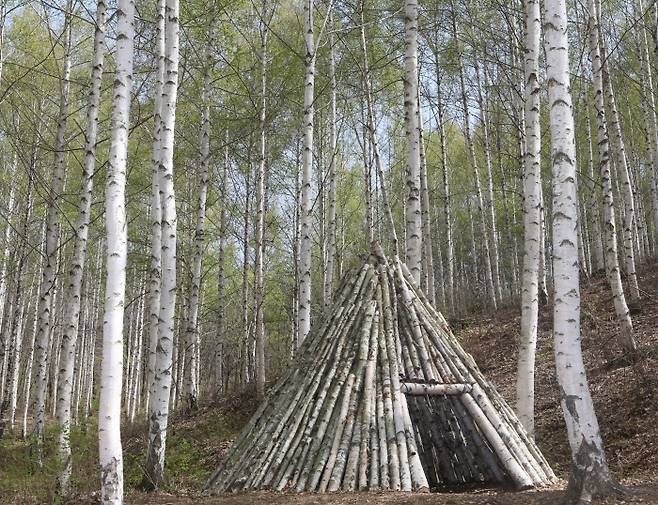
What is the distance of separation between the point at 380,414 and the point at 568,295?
2.17 metres

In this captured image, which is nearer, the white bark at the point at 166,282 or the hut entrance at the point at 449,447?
the hut entrance at the point at 449,447

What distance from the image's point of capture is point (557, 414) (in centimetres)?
862

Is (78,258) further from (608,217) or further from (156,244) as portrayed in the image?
(608,217)

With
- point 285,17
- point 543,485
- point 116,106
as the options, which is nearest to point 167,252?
point 116,106

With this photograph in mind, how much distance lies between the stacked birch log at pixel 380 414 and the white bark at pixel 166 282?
3.10 ft

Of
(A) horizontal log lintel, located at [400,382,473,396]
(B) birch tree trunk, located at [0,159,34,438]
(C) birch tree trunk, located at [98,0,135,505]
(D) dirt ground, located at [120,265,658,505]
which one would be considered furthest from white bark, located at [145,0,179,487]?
(B) birch tree trunk, located at [0,159,34,438]

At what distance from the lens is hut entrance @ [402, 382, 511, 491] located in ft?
20.0

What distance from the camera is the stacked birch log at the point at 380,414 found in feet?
17.3

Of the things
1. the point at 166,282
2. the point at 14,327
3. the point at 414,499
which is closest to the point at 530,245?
the point at 414,499

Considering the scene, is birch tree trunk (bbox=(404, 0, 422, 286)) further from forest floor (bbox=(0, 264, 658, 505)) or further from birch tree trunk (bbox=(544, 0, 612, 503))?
birch tree trunk (bbox=(544, 0, 612, 503))

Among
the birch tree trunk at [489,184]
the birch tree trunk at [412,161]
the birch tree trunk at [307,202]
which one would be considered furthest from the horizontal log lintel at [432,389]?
the birch tree trunk at [489,184]

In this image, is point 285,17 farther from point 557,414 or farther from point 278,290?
point 557,414

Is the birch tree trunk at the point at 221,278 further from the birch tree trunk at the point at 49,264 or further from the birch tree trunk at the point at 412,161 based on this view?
the birch tree trunk at the point at 412,161

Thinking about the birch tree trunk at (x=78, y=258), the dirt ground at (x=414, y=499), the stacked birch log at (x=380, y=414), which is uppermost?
the birch tree trunk at (x=78, y=258)
